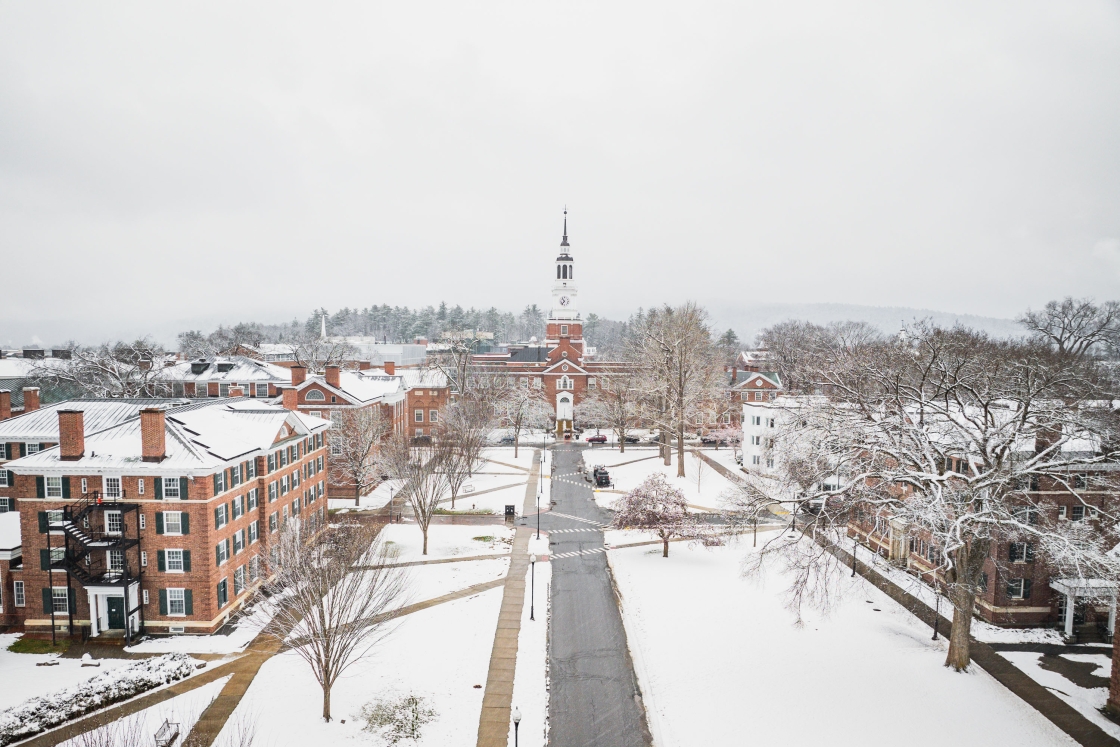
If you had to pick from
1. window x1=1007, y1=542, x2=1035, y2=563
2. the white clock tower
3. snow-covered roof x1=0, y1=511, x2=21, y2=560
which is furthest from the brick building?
the white clock tower

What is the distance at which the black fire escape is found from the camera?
25000 mm

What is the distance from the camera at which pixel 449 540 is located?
38062mm

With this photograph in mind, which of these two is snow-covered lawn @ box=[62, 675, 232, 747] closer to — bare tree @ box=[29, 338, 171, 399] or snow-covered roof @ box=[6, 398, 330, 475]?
snow-covered roof @ box=[6, 398, 330, 475]

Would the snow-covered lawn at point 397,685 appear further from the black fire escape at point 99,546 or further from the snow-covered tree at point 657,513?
the snow-covered tree at point 657,513

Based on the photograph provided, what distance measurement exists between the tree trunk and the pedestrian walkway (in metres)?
16.4

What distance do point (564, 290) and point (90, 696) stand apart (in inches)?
2927

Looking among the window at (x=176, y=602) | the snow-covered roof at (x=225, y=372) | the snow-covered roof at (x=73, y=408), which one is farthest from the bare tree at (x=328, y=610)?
the snow-covered roof at (x=225, y=372)

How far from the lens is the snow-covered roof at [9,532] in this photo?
26.7m

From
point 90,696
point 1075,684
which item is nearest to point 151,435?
point 90,696

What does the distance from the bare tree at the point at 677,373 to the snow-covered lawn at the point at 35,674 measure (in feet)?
140

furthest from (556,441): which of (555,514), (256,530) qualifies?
(256,530)

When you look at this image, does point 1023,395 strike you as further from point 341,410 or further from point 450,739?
point 341,410

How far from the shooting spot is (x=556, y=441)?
75562 mm

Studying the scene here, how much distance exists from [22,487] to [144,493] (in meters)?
5.26
